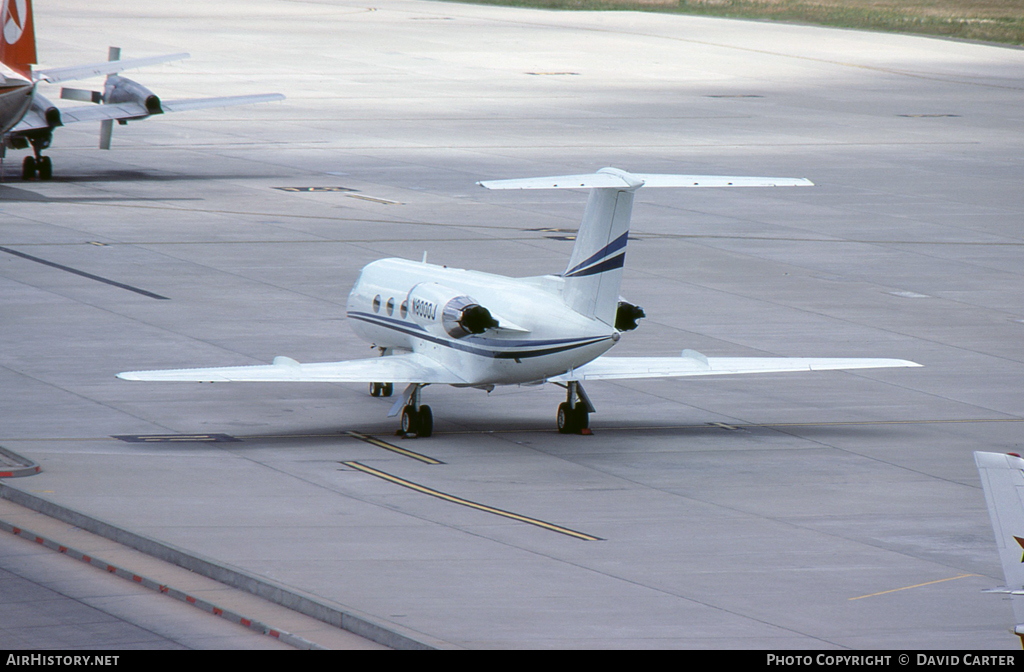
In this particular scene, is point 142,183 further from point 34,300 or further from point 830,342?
point 830,342

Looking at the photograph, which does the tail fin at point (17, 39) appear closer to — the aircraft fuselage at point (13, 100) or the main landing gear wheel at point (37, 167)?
the aircraft fuselage at point (13, 100)

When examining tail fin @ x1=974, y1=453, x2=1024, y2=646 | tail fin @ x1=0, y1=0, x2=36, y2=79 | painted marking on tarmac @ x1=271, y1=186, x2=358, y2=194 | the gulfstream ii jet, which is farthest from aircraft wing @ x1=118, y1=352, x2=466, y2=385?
tail fin @ x1=0, y1=0, x2=36, y2=79

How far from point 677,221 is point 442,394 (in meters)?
24.4

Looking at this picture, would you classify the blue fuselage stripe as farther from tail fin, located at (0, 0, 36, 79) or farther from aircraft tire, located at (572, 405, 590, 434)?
tail fin, located at (0, 0, 36, 79)

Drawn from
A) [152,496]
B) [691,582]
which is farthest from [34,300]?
[691,582]

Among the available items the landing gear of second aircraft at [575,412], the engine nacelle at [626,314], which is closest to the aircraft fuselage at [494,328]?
the engine nacelle at [626,314]

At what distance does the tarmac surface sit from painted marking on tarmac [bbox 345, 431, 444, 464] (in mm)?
263

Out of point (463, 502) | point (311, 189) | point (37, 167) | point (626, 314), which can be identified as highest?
point (626, 314)

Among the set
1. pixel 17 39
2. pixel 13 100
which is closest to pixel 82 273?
pixel 13 100

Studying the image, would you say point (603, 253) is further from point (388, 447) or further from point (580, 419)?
point (388, 447)

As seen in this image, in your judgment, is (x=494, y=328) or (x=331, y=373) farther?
(x=331, y=373)

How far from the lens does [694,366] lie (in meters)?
31.0

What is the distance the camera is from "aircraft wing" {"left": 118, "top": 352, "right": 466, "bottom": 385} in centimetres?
2856

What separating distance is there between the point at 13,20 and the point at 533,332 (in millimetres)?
35746
